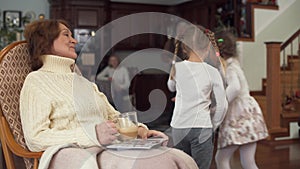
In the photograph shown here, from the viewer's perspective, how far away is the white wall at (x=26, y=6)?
285 inches

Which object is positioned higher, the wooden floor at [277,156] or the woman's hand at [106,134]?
the woman's hand at [106,134]

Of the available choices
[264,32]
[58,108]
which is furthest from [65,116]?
[264,32]

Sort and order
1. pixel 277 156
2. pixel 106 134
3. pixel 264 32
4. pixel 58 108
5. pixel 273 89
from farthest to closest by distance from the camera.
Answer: pixel 264 32 → pixel 273 89 → pixel 277 156 → pixel 58 108 → pixel 106 134

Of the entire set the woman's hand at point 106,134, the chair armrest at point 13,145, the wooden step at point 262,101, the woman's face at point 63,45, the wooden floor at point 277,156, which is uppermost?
the woman's face at point 63,45

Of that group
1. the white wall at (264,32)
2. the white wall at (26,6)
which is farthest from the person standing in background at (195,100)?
the white wall at (26,6)

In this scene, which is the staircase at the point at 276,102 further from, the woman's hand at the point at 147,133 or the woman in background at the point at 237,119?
the woman's hand at the point at 147,133

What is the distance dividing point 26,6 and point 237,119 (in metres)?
6.13

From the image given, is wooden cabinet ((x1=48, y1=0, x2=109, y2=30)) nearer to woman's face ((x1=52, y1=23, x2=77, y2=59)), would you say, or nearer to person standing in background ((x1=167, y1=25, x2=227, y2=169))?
woman's face ((x1=52, y1=23, x2=77, y2=59))

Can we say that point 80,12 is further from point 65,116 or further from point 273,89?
point 65,116

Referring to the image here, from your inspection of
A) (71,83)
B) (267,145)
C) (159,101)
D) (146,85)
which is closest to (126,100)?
(71,83)

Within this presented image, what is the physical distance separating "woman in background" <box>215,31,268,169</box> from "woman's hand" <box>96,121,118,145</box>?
3.21 ft

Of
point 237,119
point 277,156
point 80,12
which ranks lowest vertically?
point 277,156

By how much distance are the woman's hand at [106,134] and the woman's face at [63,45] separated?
573 mm

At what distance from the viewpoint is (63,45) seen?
1.90 m
